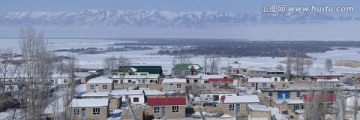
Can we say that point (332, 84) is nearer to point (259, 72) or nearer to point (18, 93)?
point (259, 72)

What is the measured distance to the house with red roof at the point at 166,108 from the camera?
871 inches

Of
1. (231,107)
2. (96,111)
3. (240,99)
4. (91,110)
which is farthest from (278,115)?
Answer: (91,110)

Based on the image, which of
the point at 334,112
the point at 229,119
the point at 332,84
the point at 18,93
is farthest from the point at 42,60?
the point at 332,84

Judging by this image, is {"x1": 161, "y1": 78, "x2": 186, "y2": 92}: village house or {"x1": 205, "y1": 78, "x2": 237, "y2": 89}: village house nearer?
{"x1": 161, "y1": 78, "x2": 186, "y2": 92}: village house

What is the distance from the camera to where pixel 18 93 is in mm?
24547

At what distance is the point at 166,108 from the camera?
875 inches

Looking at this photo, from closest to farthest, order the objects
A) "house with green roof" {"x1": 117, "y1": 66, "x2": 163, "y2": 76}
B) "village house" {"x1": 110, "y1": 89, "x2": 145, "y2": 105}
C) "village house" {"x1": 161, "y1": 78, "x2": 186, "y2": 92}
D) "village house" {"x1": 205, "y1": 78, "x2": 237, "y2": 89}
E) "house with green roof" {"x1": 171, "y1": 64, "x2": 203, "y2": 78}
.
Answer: "village house" {"x1": 110, "y1": 89, "x2": 145, "y2": 105}
"village house" {"x1": 161, "y1": 78, "x2": 186, "y2": 92}
"village house" {"x1": 205, "y1": 78, "x2": 237, "y2": 89}
"house with green roof" {"x1": 117, "y1": 66, "x2": 163, "y2": 76}
"house with green roof" {"x1": 171, "y1": 64, "x2": 203, "y2": 78}

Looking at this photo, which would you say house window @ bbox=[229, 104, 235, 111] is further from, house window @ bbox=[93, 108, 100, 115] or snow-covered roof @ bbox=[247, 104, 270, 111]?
house window @ bbox=[93, 108, 100, 115]

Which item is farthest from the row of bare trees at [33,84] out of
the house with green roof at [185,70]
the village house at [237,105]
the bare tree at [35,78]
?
the house with green roof at [185,70]

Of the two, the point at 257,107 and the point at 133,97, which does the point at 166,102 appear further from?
the point at 257,107

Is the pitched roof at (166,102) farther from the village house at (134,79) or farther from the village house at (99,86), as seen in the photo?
the village house at (134,79)

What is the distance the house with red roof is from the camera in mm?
22125

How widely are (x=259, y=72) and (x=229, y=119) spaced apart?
2025 centimetres

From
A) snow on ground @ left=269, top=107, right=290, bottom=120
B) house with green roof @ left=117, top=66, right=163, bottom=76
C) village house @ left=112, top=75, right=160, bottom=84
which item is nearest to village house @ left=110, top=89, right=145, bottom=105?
snow on ground @ left=269, top=107, right=290, bottom=120
